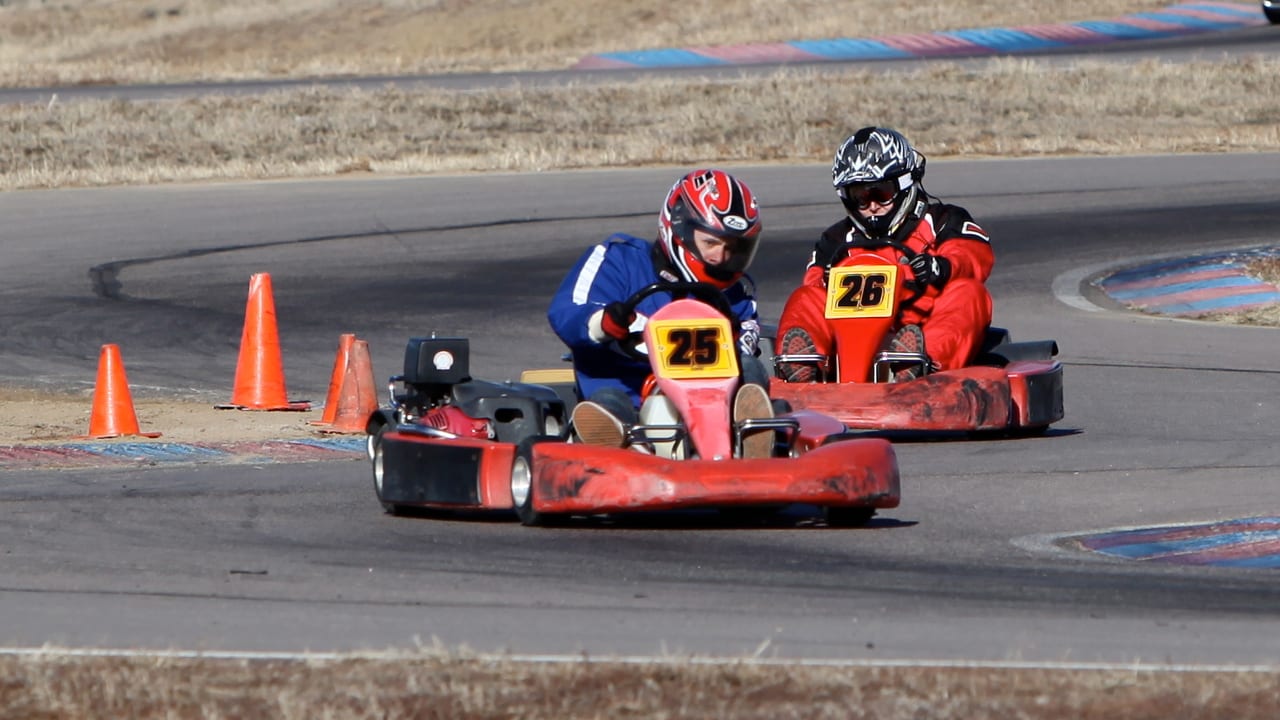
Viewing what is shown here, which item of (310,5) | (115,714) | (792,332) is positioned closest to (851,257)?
(792,332)

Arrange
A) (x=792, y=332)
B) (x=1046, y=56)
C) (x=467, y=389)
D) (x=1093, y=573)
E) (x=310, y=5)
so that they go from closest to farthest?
1. (x=1093, y=573)
2. (x=467, y=389)
3. (x=792, y=332)
4. (x=1046, y=56)
5. (x=310, y=5)

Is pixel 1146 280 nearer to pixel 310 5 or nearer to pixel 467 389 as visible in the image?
pixel 467 389

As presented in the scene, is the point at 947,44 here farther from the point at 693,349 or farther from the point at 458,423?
the point at 693,349

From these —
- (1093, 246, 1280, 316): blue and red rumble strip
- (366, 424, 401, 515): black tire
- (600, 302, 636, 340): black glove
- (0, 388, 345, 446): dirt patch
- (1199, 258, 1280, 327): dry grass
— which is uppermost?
(600, 302, 636, 340): black glove

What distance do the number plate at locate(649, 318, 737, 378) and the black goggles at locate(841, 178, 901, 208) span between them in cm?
329

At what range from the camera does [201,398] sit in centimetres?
1125

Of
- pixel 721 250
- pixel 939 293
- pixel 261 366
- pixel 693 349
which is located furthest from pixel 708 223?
pixel 261 366

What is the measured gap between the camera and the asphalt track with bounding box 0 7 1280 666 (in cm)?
526

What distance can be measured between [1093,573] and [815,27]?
110 ft

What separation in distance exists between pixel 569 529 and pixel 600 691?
245 centimetres

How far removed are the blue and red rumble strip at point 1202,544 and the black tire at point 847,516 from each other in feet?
2.35

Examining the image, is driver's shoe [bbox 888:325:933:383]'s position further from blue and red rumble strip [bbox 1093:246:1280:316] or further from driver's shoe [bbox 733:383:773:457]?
blue and red rumble strip [bbox 1093:246:1280:316]

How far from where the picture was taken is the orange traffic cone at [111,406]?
980 centimetres

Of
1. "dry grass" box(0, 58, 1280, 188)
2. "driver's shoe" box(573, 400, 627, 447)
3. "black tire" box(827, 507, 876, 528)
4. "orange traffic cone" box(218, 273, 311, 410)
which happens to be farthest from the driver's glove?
"dry grass" box(0, 58, 1280, 188)
